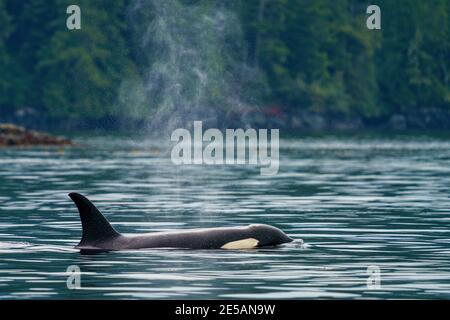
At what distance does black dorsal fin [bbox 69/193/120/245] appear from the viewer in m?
25.5

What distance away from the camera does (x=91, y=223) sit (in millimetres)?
25719

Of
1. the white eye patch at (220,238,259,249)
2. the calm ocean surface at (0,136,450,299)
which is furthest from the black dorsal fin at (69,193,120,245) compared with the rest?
the white eye patch at (220,238,259,249)

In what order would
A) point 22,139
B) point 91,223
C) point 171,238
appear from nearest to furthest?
point 91,223 < point 171,238 < point 22,139

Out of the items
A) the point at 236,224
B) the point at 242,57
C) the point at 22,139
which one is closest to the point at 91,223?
the point at 236,224

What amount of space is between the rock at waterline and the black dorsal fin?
6291 centimetres

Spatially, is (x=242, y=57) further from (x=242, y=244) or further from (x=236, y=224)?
(x=242, y=244)

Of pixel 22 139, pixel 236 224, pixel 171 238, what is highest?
pixel 22 139

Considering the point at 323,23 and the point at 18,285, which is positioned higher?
the point at 323,23

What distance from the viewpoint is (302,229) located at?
1215 inches

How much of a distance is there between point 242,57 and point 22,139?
2731 inches

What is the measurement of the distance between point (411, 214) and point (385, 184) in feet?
45.5
